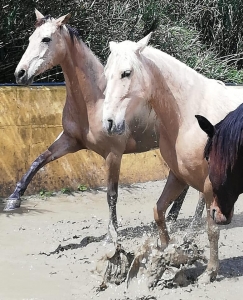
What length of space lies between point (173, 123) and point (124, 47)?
0.64 m

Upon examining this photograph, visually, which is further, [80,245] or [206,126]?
[80,245]

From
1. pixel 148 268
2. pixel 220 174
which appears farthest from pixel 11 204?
pixel 220 174

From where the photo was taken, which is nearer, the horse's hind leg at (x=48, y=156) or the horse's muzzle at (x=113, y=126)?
the horse's muzzle at (x=113, y=126)

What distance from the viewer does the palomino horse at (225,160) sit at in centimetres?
392

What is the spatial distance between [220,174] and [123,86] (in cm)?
87

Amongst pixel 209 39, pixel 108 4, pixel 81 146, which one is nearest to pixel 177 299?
pixel 81 146

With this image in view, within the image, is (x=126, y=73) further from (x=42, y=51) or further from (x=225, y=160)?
(x=42, y=51)

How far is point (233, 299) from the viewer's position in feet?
13.9

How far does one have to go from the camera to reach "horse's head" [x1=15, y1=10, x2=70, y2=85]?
241 inches

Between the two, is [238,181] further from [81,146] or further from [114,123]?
[81,146]

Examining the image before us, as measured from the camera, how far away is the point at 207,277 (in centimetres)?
457

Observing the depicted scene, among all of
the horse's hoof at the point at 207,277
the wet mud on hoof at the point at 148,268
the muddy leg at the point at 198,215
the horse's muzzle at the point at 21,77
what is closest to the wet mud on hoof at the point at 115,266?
the wet mud on hoof at the point at 148,268

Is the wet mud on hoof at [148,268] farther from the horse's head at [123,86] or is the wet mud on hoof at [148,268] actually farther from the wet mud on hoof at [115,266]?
the horse's head at [123,86]

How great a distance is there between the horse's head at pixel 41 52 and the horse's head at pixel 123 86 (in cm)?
190
